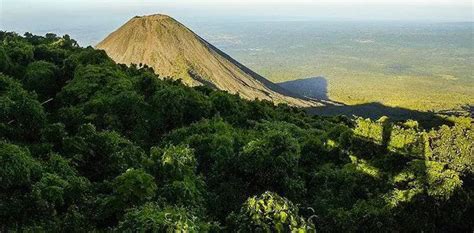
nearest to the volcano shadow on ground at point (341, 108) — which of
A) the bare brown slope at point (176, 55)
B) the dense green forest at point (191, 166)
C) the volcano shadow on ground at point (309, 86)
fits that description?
the volcano shadow on ground at point (309, 86)

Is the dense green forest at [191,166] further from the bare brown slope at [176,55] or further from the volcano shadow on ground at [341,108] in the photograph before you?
the bare brown slope at [176,55]

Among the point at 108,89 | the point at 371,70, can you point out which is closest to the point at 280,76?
the point at 371,70

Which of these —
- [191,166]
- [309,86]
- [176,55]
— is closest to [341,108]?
[176,55]

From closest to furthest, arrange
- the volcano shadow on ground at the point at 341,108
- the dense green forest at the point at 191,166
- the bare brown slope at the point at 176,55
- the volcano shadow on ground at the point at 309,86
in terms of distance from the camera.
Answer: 1. the dense green forest at the point at 191,166
2. the volcano shadow on ground at the point at 341,108
3. the bare brown slope at the point at 176,55
4. the volcano shadow on ground at the point at 309,86

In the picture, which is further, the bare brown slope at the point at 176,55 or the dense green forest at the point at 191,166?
the bare brown slope at the point at 176,55

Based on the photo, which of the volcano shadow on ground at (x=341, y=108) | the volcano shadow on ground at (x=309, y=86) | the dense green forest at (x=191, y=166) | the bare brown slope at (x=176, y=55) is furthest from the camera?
the volcano shadow on ground at (x=309, y=86)

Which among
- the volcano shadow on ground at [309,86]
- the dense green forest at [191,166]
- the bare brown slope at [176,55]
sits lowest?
the volcano shadow on ground at [309,86]

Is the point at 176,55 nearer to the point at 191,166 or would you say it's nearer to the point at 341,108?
the point at 341,108

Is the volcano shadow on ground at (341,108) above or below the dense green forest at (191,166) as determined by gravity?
below
